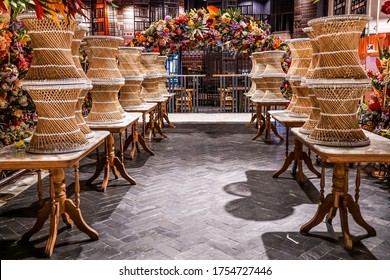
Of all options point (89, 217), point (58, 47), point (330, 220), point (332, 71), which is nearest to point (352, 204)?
point (330, 220)

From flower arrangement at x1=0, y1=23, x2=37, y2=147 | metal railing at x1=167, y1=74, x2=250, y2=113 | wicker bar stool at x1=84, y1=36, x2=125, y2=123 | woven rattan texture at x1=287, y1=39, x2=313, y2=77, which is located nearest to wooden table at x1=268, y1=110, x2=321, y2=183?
woven rattan texture at x1=287, y1=39, x2=313, y2=77

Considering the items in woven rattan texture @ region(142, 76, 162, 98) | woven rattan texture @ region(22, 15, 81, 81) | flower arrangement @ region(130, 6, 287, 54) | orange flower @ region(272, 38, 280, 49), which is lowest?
woven rattan texture @ region(142, 76, 162, 98)

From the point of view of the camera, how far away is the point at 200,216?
3.48 m

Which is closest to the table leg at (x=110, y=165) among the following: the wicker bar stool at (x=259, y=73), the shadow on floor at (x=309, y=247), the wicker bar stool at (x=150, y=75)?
the shadow on floor at (x=309, y=247)

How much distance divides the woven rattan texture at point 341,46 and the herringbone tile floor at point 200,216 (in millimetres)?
1236

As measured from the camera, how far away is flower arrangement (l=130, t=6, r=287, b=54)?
9.44 meters

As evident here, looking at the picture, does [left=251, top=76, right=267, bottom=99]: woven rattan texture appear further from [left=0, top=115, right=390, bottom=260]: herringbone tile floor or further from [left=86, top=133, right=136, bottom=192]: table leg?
[left=86, top=133, right=136, bottom=192]: table leg

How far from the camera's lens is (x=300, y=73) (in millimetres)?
4406

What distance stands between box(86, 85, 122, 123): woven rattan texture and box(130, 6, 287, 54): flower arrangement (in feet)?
18.4

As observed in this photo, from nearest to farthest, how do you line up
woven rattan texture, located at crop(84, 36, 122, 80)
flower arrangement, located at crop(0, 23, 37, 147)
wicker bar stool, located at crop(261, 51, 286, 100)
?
woven rattan texture, located at crop(84, 36, 122, 80)
flower arrangement, located at crop(0, 23, 37, 147)
wicker bar stool, located at crop(261, 51, 286, 100)

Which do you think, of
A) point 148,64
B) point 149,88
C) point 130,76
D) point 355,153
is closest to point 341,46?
point 355,153

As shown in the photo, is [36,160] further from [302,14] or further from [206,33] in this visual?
[302,14]

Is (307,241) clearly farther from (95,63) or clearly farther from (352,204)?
(95,63)

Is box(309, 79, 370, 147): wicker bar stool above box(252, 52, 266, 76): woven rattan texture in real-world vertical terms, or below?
below
